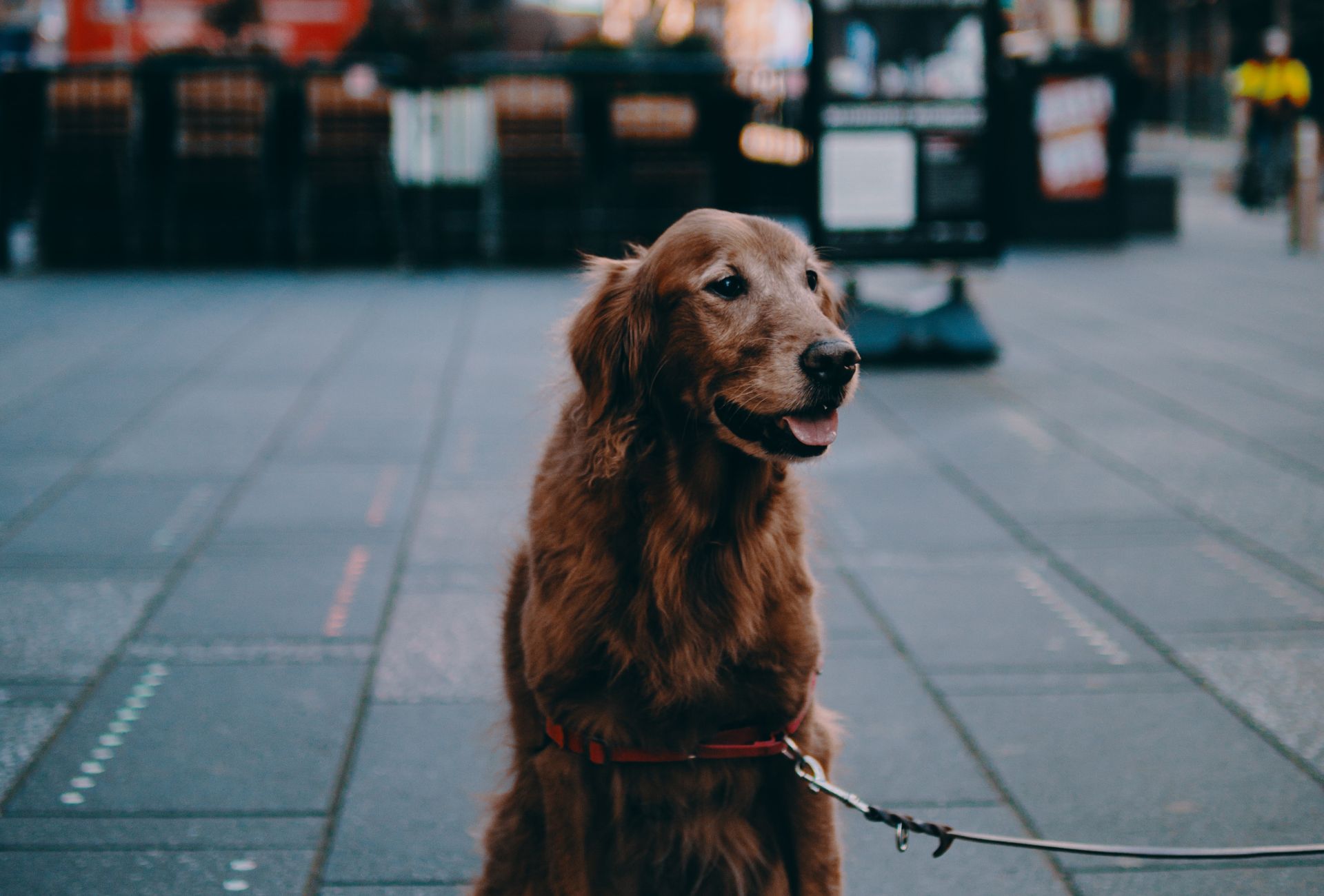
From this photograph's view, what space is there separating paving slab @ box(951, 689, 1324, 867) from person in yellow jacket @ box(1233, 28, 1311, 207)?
1643cm

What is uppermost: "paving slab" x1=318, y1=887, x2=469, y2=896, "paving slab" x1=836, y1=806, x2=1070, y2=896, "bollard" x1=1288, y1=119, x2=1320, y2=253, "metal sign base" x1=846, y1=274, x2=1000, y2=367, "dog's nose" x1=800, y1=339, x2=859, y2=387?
"bollard" x1=1288, y1=119, x2=1320, y2=253

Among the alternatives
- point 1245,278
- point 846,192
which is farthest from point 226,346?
point 1245,278

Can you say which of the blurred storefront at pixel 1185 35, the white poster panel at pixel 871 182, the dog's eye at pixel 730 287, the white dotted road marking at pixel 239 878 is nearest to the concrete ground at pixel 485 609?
the white dotted road marking at pixel 239 878

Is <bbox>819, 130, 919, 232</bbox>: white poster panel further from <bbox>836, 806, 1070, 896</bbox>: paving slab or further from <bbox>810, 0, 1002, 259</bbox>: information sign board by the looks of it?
<bbox>836, 806, 1070, 896</bbox>: paving slab

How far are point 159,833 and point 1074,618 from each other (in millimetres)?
3122

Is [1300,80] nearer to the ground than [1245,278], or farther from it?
farther from it

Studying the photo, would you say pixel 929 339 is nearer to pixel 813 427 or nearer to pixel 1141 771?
pixel 1141 771

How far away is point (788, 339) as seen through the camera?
246cm

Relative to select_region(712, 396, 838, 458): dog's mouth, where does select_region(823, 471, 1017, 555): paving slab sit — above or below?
below

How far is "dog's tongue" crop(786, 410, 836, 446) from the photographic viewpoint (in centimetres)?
242

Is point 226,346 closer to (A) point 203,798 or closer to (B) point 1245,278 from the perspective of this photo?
(A) point 203,798

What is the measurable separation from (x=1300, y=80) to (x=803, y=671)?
2070 centimetres

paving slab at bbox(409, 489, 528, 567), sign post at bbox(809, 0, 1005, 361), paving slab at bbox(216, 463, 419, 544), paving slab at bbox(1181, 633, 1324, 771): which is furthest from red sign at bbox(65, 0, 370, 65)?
paving slab at bbox(1181, 633, 1324, 771)

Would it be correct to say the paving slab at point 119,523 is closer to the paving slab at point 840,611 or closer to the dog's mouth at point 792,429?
the paving slab at point 840,611
